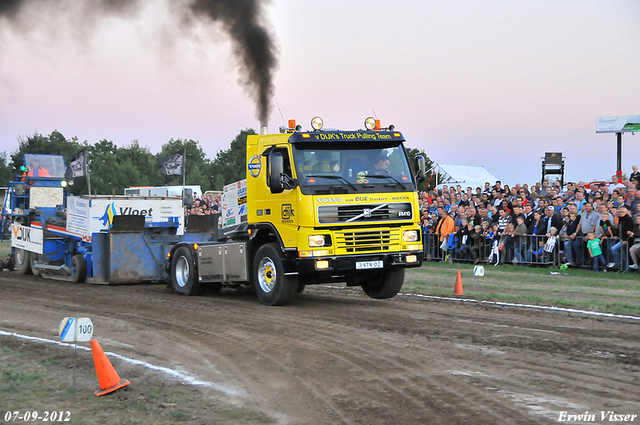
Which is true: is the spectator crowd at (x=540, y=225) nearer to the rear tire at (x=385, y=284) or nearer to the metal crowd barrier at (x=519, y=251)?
the metal crowd barrier at (x=519, y=251)

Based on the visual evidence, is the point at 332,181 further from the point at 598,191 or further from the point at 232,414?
the point at 598,191

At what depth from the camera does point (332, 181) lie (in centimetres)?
1208

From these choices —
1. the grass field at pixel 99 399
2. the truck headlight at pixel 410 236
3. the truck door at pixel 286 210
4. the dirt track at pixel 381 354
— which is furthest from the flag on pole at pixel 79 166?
the grass field at pixel 99 399

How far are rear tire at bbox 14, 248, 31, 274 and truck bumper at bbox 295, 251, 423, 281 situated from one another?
12.4m

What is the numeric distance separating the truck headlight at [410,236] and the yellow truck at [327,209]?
17mm

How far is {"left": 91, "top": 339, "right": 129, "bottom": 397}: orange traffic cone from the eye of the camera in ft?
21.7

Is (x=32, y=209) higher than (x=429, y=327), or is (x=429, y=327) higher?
(x=32, y=209)

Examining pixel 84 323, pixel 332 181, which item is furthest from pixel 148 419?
pixel 332 181

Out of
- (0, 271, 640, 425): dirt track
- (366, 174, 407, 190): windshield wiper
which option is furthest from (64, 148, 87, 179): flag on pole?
(366, 174, 407, 190): windshield wiper

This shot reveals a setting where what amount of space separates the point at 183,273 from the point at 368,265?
5184 millimetres

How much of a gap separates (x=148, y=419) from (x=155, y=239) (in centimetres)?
1275

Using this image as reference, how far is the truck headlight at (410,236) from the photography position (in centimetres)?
1238

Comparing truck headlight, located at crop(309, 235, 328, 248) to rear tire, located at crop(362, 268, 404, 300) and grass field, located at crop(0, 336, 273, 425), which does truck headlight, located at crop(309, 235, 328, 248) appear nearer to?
rear tire, located at crop(362, 268, 404, 300)

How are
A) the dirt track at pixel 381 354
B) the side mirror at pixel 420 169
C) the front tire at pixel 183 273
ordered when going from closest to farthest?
the dirt track at pixel 381 354
the side mirror at pixel 420 169
the front tire at pixel 183 273
